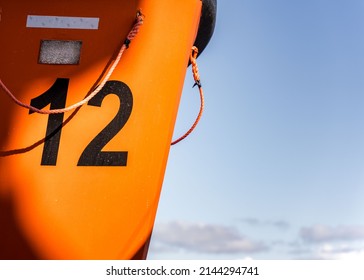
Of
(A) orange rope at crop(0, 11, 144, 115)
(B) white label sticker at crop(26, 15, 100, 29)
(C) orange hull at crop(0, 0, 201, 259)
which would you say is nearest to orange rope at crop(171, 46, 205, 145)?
(C) orange hull at crop(0, 0, 201, 259)

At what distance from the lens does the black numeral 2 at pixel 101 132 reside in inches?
80.8

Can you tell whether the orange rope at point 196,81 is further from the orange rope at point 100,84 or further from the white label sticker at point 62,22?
the white label sticker at point 62,22

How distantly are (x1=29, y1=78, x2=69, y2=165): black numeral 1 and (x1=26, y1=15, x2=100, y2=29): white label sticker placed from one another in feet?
0.78

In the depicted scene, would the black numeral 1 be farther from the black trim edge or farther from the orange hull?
the black trim edge

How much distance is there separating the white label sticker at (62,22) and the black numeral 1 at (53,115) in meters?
0.24

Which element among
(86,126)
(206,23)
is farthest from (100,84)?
(206,23)

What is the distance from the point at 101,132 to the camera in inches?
81.6

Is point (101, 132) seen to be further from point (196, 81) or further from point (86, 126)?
point (196, 81)

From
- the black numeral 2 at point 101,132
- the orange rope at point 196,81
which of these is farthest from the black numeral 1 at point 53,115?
the orange rope at point 196,81

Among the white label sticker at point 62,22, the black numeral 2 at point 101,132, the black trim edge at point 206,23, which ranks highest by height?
the black trim edge at point 206,23

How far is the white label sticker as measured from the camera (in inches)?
85.1
